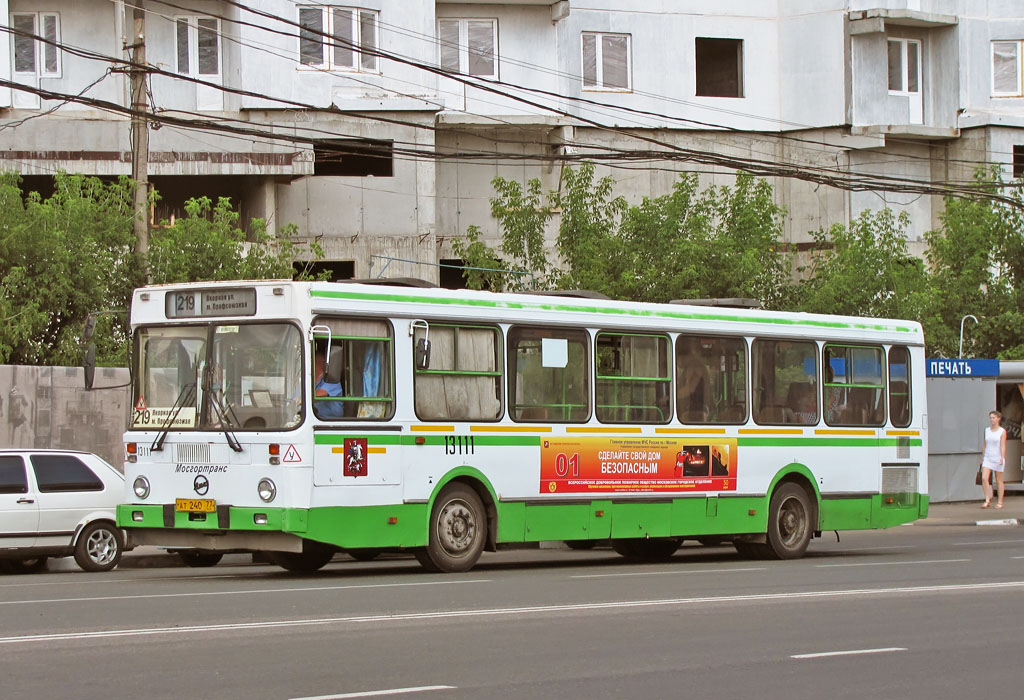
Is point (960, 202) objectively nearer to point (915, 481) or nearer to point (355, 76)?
point (355, 76)

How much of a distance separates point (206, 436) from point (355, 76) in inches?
913

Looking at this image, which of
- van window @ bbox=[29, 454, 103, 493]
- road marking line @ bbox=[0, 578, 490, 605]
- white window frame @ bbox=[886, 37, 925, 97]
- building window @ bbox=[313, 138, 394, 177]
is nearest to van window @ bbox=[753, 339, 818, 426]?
road marking line @ bbox=[0, 578, 490, 605]

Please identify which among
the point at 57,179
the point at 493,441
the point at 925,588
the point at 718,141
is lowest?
the point at 925,588

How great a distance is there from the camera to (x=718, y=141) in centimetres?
4188

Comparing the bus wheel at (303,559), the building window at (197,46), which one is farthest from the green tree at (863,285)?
the bus wheel at (303,559)

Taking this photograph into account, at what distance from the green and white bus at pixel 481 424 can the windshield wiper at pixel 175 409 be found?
2cm

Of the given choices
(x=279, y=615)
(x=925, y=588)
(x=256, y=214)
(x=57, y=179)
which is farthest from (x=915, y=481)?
(x=256, y=214)

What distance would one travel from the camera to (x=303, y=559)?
54.3 feet

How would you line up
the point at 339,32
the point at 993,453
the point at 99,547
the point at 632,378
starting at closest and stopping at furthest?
1. the point at 632,378
2. the point at 99,547
3. the point at 993,453
4. the point at 339,32

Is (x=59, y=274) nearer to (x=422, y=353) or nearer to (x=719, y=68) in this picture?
(x=422, y=353)

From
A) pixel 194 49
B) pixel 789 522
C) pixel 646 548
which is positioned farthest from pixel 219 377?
pixel 194 49

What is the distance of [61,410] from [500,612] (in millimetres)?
13234

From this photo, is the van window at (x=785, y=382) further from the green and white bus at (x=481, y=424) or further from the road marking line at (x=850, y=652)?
the road marking line at (x=850, y=652)

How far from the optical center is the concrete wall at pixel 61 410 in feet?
74.1
